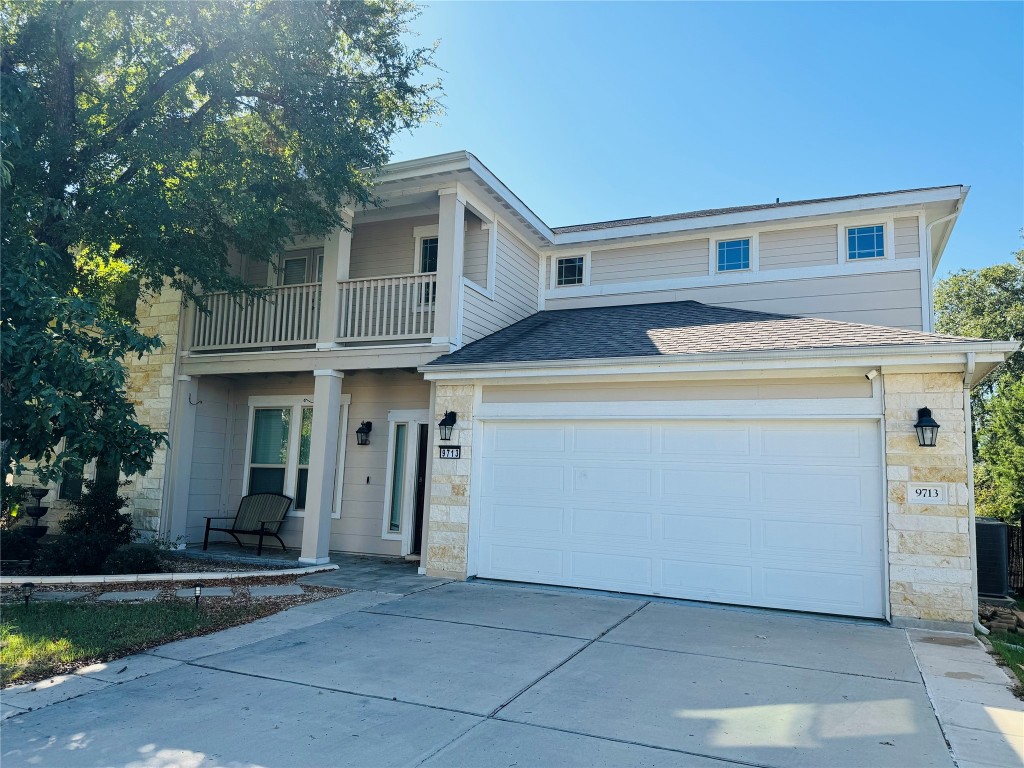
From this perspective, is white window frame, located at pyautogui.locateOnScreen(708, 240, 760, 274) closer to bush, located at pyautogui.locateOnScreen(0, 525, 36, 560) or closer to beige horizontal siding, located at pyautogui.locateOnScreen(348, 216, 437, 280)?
beige horizontal siding, located at pyautogui.locateOnScreen(348, 216, 437, 280)

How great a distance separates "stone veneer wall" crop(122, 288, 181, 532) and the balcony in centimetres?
57

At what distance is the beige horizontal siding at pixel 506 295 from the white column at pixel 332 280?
2058 mm

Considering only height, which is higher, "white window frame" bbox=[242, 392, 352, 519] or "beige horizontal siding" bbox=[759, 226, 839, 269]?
"beige horizontal siding" bbox=[759, 226, 839, 269]

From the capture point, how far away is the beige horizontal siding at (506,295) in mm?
10367

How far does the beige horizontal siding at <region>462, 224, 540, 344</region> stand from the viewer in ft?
34.0

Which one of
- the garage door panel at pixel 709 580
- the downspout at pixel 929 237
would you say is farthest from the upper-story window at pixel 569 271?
the garage door panel at pixel 709 580

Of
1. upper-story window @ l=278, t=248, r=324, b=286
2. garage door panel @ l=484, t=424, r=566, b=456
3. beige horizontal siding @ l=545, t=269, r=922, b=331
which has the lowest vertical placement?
garage door panel @ l=484, t=424, r=566, b=456

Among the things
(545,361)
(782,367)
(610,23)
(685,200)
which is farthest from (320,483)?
(685,200)

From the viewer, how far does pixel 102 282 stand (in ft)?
37.0

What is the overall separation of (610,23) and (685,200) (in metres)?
5.72

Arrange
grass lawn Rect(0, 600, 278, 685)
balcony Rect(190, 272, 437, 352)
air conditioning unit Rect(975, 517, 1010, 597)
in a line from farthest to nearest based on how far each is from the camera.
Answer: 1. balcony Rect(190, 272, 437, 352)
2. air conditioning unit Rect(975, 517, 1010, 597)
3. grass lawn Rect(0, 600, 278, 685)

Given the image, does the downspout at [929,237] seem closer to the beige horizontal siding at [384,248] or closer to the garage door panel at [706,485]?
the garage door panel at [706,485]

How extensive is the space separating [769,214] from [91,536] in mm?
11206

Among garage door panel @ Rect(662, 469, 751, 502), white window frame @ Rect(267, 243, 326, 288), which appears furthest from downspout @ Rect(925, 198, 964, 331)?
white window frame @ Rect(267, 243, 326, 288)
